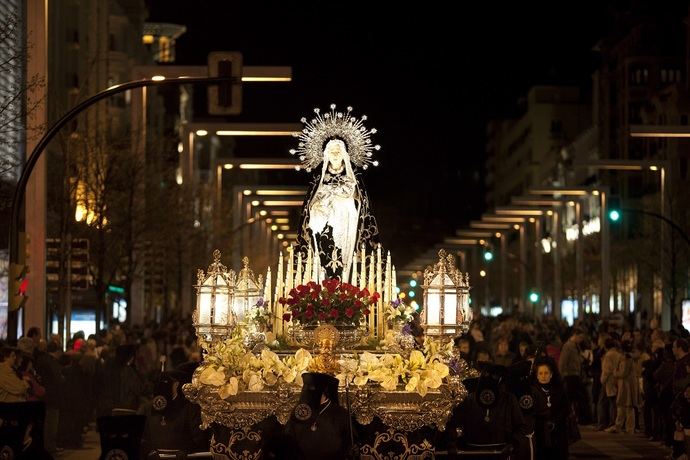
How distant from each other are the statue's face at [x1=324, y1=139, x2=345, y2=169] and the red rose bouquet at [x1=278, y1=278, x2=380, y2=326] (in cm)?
247

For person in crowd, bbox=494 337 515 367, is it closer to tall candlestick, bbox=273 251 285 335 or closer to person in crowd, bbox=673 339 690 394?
person in crowd, bbox=673 339 690 394

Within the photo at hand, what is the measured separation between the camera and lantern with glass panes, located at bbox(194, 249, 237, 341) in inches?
731

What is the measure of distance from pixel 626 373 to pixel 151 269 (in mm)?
21359

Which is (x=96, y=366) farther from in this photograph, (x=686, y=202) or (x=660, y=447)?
(x=686, y=202)

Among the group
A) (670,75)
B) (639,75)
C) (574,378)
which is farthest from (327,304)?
(639,75)

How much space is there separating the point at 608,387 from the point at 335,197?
558 inches

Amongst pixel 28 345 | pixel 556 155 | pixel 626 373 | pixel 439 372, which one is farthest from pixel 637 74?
pixel 439 372

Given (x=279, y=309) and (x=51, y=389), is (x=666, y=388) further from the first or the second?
(x=279, y=309)

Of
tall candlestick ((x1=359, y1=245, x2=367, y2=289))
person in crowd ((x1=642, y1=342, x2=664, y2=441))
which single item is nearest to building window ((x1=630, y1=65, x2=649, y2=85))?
person in crowd ((x1=642, y1=342, x2=664, y2=441))

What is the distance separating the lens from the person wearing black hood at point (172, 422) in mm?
17609

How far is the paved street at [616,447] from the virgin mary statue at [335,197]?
789 cm

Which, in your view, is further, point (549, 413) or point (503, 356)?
point (503, 356)

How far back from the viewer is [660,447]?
29812mm

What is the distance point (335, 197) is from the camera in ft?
67.7
